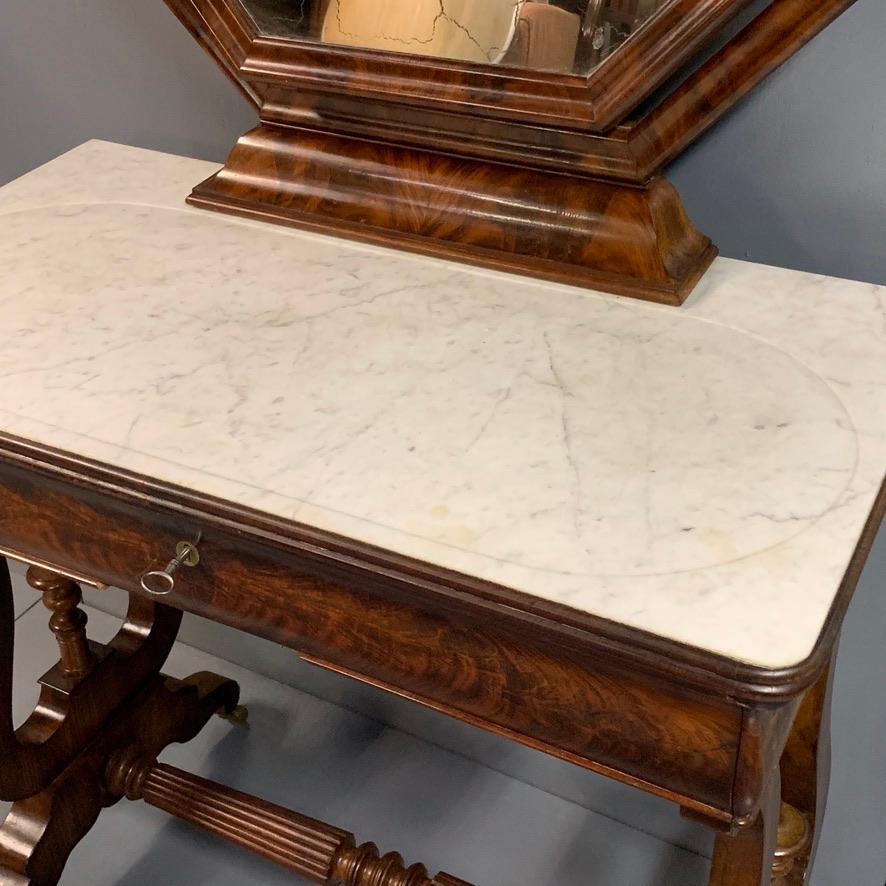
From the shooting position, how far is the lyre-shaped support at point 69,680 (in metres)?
1.31

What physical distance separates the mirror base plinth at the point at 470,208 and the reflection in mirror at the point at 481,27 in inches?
3.9

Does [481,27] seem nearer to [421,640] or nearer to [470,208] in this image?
[470,208]

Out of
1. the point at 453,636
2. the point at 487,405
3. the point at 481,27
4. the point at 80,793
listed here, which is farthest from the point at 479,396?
the point at 80,793

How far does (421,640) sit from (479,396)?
21cm

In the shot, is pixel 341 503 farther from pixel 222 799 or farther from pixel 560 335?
pixel 222 799

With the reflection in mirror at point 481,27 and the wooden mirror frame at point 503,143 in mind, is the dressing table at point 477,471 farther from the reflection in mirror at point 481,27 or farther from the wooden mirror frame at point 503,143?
the reflection in mirror at point 481,27

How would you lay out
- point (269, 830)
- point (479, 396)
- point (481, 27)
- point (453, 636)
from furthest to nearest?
point (269, 830) → point (481, 27) → point (479, 396) → point (453, 636)

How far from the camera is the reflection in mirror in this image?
94cm

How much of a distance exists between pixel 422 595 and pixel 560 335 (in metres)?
0.31

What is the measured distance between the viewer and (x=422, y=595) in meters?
0.72

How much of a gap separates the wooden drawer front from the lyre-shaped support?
0.41 meters

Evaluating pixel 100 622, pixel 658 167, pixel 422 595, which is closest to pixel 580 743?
pixel 422 595

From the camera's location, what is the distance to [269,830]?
1.35 metres

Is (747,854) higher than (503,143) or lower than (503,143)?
lower
